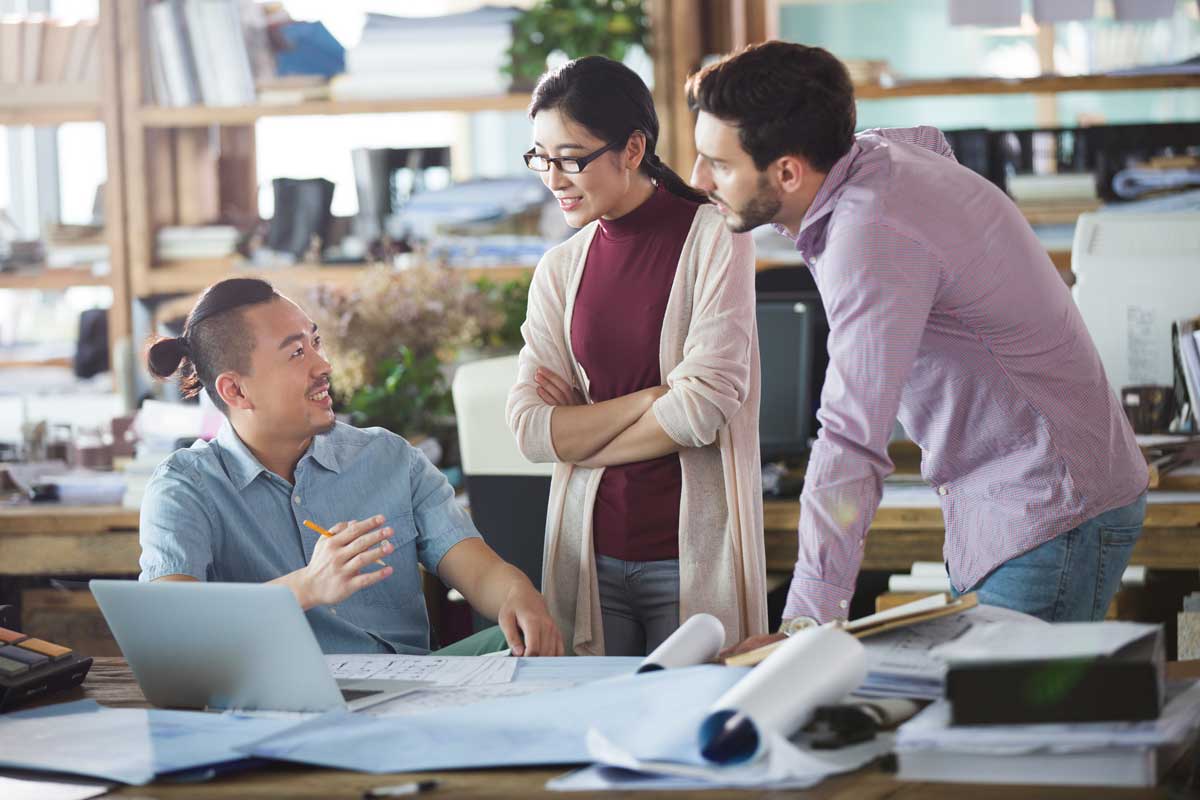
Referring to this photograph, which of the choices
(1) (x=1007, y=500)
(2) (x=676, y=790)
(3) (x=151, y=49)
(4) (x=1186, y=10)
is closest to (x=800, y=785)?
(2) (x=676, y=790)

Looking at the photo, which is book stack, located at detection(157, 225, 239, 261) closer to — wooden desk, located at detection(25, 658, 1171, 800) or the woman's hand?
the woman's hand

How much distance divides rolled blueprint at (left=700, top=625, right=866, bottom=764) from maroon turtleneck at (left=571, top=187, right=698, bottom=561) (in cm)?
74

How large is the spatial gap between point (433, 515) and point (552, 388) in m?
0.26

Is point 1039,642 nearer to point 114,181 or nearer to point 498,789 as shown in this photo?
point 498,789

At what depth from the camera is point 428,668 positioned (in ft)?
5.36

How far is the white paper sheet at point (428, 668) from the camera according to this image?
61.6 inches

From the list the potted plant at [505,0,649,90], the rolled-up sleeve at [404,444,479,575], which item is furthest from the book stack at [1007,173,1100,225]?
the rolled-up sleeve at [404,444,479,575]

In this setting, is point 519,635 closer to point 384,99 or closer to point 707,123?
point 707,123

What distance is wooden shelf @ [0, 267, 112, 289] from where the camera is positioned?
4156 mm

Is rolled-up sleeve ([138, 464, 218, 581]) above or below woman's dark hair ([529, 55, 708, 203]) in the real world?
below

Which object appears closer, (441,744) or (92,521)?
(441,744)

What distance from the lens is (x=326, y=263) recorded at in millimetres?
4082

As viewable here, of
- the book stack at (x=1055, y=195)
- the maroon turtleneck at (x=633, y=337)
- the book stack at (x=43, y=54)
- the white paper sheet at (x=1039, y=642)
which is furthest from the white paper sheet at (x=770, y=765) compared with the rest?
the book stack at (x=43, y=54)

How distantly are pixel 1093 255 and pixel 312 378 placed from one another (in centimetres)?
160
